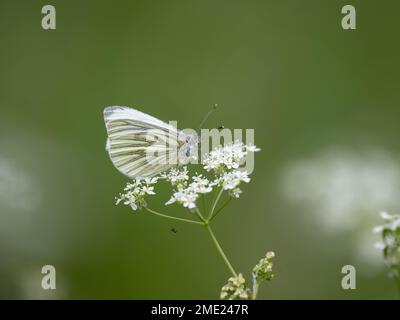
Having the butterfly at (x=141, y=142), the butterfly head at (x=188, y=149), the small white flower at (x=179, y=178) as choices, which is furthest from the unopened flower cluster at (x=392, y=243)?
the butterfly at (x=141, y=142)

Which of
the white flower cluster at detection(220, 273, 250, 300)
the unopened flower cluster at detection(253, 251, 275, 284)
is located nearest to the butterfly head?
the unopened flower cluster at detection(253, 251, 275, 284)

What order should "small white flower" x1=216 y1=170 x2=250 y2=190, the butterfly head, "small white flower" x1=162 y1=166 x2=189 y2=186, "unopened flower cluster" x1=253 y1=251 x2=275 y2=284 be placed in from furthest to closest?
the butterfly head, "small white flower" x1=162 y1=166 x2=189 y2=186, "small white flower" x1=216 y1=170 x2=250 y2=190, "unopened flower cluster" x1=253 y1=251 x2=275 y2=284

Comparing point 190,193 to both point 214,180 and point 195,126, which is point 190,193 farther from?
point 195,126

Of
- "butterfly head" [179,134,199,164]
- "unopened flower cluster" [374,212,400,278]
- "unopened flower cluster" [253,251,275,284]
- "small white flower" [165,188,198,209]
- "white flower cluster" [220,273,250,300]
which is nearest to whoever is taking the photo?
"unopened flower cluster" [374,212,400,278]

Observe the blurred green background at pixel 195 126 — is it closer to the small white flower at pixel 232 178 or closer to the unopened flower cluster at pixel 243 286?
the small white flower at pixel 232 178

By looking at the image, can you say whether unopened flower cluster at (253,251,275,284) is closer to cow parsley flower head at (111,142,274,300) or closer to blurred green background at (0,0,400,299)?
cow parsley flower head at (111,142,274,300)

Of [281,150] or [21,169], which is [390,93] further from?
[21,169]

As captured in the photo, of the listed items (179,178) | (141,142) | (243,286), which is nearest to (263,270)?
(243,286)
